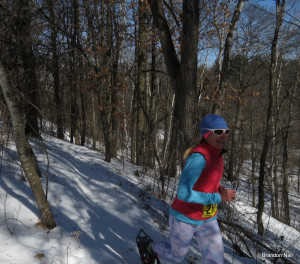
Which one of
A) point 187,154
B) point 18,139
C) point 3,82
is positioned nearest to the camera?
point 187,154

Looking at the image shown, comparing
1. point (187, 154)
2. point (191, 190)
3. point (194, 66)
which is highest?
point (194, 66)

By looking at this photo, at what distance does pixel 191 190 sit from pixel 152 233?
→ 197 centimetres

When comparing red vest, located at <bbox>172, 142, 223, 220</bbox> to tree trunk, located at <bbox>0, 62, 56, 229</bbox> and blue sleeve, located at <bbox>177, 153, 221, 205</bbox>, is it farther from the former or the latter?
tree trunk, located at <bbox>0, 62, 56, 229</bbox>

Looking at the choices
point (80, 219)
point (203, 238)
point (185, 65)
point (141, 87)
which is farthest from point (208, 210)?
point (141, 87)

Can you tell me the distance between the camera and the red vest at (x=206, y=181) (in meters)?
1.91

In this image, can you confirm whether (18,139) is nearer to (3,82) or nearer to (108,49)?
(3,82)

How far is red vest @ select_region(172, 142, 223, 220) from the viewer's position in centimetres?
191

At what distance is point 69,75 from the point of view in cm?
1033

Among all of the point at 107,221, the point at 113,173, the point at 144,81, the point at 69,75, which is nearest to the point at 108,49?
the point at 144,81

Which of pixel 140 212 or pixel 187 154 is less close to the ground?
pixel 187 154

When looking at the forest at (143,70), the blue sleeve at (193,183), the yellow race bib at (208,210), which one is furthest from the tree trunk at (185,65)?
the blue sleeve at (193,183)

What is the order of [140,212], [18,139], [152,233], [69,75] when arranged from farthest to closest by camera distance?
[69,75], [140,212], [152,233], [18,139]

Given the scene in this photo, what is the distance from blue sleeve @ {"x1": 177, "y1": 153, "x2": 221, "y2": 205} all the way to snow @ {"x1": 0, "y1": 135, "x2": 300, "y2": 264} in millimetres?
1477

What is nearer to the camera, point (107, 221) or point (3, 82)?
point (3, 82)
